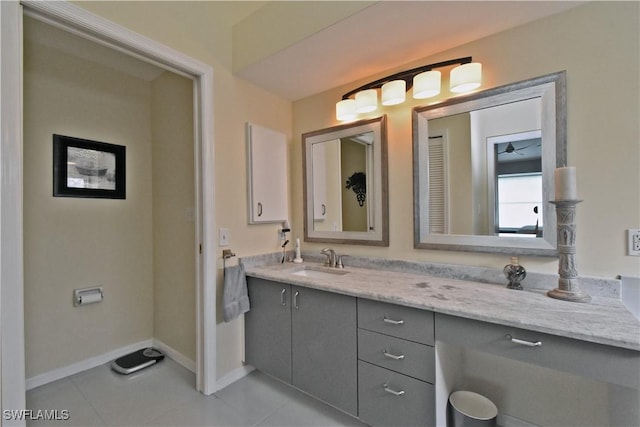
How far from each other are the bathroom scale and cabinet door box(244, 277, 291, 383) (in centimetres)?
89

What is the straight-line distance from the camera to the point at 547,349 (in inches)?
41.4

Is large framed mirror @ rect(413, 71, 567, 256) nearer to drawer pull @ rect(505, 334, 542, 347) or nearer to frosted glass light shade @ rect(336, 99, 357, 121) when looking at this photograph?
frosted glass light shade @ rect(336, 99, 357, 121)

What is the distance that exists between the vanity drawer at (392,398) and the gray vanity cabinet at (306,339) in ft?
0.18

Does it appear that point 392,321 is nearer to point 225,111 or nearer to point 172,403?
point 172,403

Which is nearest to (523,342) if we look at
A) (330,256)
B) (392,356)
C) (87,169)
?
(392,356)

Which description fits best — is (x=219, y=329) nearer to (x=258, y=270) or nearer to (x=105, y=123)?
(x=258, y=270)

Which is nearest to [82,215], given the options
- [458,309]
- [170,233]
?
[170,233]

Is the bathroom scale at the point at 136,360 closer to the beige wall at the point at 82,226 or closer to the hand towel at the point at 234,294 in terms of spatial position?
the beige wall at the point at 82,226

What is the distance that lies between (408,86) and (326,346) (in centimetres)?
173

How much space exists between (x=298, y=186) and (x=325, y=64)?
992 mm

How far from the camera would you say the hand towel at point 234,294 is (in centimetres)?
190

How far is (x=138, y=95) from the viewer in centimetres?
262

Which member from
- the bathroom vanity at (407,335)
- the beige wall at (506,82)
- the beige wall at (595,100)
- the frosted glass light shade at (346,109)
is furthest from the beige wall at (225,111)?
A: the beige wall at (595,100)

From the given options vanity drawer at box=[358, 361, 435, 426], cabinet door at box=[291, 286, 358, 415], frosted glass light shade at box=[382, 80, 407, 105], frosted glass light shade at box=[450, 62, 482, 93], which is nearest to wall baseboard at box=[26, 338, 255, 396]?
cabinet door at box=[291, 286, 358, 415]
